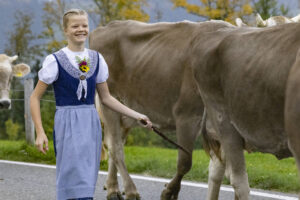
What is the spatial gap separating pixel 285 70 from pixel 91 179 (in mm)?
1381

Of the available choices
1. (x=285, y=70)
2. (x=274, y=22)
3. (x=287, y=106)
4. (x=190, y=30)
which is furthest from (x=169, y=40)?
(x=287, y=106)

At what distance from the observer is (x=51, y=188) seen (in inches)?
275

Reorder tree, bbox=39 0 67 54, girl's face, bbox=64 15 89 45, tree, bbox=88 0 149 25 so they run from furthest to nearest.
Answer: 1. tree, bbox=39 0 67 54
2. tree, bbox=88 0 149 25
3. girl's face, bbox=64 15 89 45

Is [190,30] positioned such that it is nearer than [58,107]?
No

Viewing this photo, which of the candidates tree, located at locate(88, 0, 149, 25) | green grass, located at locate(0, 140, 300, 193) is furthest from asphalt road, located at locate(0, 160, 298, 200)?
tree, located at locate(88, 0, 149, 25)

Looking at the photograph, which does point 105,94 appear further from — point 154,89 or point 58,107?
point 154,89

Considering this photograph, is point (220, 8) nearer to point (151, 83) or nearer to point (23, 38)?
point (23, 38)

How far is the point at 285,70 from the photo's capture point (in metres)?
3.43

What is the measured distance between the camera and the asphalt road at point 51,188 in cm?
635

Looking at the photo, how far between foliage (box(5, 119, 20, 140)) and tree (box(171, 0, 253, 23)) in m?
9.21

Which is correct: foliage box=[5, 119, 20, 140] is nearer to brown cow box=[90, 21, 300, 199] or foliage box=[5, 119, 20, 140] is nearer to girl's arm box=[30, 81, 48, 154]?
brown cow box=[90, 21, 300, 199]

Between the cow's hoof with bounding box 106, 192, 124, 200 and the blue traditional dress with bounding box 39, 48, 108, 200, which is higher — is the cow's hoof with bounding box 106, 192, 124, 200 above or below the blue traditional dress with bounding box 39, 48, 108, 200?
below

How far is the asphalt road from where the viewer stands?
6.35 m

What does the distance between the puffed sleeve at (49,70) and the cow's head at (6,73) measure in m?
6.47
